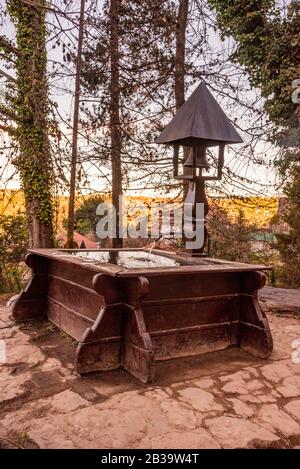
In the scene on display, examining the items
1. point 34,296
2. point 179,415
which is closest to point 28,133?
point 34,296

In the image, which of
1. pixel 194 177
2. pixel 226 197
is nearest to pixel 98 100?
pixel 226 197

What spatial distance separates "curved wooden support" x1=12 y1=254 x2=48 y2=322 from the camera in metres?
4.24

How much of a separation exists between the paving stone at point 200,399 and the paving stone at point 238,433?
0.46 feet

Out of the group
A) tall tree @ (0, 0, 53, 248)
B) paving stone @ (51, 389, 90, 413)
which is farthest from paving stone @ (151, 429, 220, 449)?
tall tree @ (0, 0, 53, 248)

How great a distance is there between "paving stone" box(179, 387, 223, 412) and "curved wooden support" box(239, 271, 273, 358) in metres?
0.93

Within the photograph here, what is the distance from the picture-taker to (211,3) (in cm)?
963

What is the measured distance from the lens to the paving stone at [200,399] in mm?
2502

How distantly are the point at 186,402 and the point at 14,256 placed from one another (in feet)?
22.5

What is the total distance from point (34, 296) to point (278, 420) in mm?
2879

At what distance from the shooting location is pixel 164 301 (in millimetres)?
3182

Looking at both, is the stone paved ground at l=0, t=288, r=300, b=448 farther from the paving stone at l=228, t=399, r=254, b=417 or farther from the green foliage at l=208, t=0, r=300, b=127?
the green foliage at l=208, t=0, r=300, b=127
